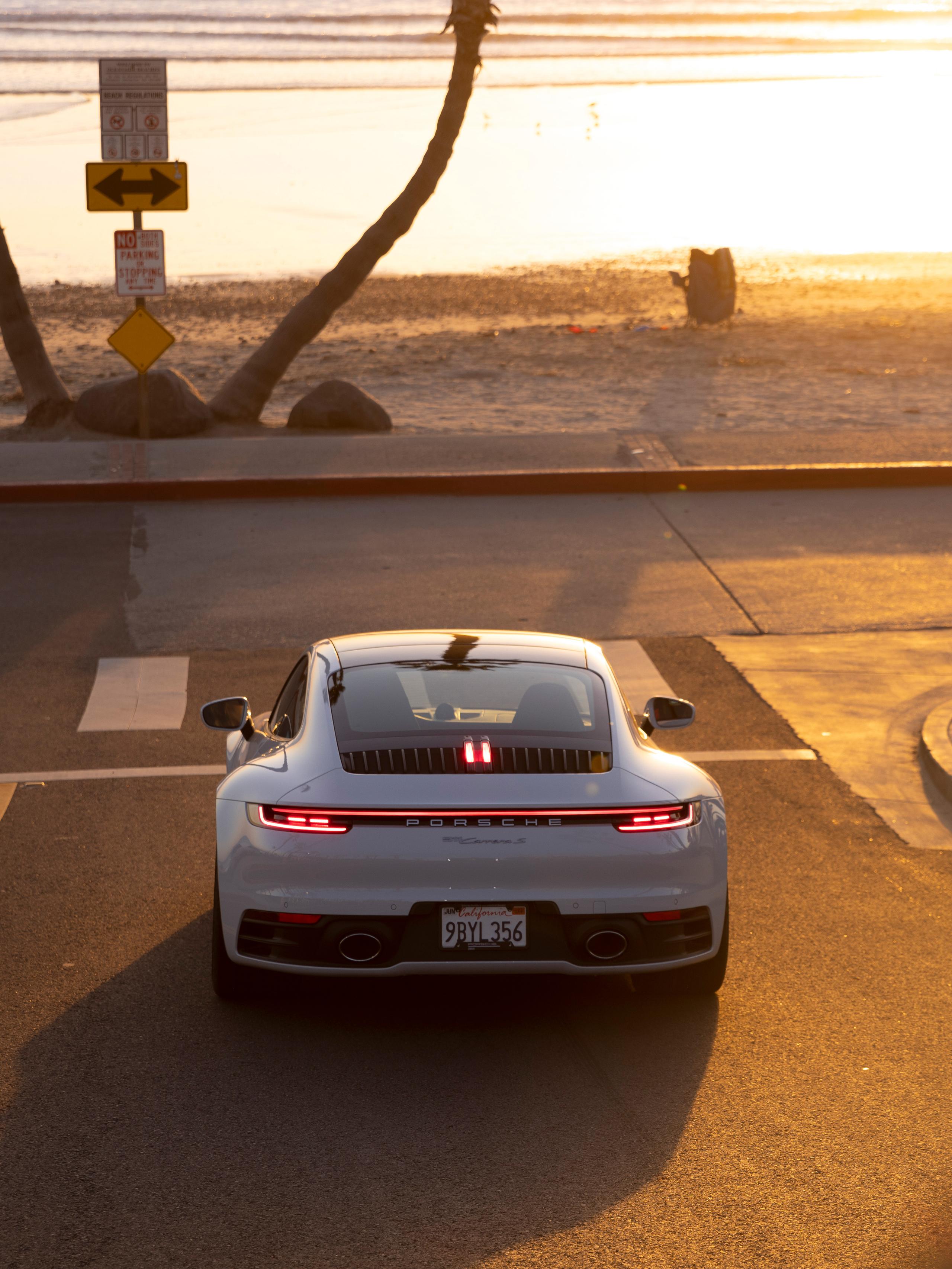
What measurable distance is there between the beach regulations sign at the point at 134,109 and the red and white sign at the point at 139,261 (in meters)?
0.76

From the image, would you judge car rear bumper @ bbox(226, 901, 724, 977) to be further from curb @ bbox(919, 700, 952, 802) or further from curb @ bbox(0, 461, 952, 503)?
curb @ bbox(0, 461, 952, 503)

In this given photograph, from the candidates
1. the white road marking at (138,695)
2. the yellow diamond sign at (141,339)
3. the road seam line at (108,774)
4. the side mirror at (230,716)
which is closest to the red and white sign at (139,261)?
the yellow diamond sign at (141,339)

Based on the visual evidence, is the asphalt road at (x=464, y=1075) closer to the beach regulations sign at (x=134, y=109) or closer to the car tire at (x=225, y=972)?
the car tire at (x=225, y=972)

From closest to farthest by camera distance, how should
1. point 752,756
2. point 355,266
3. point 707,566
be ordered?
point 752,756
point 707,566
point 355,266

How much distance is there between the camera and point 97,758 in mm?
9688

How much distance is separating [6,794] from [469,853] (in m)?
4.25

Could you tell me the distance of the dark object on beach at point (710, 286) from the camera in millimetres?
26828

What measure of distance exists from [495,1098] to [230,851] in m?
1.27

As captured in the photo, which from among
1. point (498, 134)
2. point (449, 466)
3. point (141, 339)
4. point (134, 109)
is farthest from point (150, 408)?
point (498, 134)

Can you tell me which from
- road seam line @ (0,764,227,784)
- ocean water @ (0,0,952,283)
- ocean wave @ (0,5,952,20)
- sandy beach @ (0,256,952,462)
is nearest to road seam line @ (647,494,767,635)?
sandy beach @ (0,256,952,462)

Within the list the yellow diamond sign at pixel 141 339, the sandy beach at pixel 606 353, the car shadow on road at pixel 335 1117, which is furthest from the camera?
the sandy beach at pixel 606 353

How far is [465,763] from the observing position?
5793 millimetres

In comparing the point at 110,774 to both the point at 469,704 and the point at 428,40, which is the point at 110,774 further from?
the point at 428,40

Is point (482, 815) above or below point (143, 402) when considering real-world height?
above
